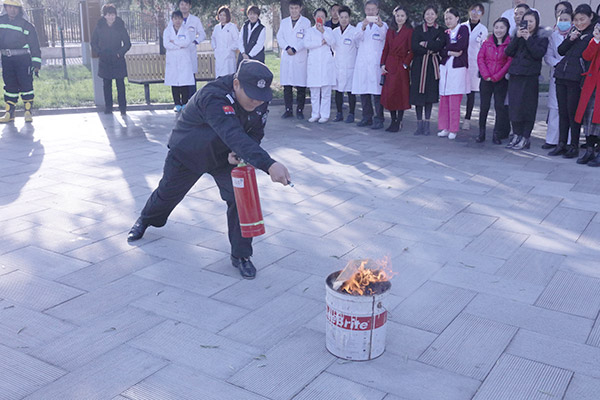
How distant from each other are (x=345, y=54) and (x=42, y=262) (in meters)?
7.47

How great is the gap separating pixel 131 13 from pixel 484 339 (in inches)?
1043

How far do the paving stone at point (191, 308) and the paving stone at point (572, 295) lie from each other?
2049 mm

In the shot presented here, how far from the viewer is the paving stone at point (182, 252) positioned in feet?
16.1

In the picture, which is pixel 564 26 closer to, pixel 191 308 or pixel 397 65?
pixel 397 65

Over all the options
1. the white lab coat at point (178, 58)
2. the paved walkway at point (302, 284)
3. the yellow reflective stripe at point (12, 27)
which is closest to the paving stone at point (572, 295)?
the paved walkway at point (302, 284)

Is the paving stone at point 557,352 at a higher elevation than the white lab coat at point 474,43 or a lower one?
lower

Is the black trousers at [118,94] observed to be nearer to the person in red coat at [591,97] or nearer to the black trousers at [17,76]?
the black trousers at [17,76]

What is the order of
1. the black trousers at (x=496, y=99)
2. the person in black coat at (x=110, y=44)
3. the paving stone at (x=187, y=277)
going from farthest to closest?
the person in black coat at (x=110, y=44) → the black trousers at (x=496, y=99) → the paving stone at (x=187, y=277)

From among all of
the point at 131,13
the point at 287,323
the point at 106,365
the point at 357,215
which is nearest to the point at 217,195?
the point at 357,215

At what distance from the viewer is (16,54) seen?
10445 millimetres

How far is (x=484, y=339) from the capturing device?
370 centimetres

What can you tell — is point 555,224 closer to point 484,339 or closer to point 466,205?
point 466,205

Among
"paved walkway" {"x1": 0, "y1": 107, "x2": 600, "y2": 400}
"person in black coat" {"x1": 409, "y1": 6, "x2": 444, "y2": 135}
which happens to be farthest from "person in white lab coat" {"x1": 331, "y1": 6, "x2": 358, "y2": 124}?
"paved walkway" {"x1": 0, "y1": 107, "x2": 600, "y2": 400}

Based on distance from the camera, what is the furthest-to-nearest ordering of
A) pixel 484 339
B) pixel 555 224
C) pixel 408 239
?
pixel 555 224, pixel 408 239, pixel 484 339
